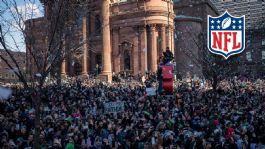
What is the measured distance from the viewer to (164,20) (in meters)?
53.3

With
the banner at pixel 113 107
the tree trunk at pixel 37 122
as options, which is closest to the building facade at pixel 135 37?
the banner at pixel 113 107

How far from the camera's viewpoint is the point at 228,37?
12.0m

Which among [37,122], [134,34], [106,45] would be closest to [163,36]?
[134,34]

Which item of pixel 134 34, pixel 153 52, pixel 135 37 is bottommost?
pixel 153 52

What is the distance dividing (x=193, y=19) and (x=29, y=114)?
5040 cm

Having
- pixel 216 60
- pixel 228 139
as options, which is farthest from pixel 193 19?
pixel 228 139

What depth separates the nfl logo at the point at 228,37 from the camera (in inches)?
464

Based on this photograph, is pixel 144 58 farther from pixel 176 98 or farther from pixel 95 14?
pixel 176 98

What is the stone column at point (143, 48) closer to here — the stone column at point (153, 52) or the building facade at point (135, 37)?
the building facade at point (135, 37)

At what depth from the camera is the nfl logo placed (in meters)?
11.8

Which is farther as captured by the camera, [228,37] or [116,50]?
[116,50]

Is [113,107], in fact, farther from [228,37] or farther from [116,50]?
[116,50]

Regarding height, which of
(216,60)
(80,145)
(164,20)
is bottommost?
(80,145)

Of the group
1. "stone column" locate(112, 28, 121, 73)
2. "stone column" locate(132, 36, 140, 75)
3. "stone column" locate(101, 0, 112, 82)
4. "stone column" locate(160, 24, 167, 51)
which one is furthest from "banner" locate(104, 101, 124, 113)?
"stone column" locate(112, 28, 121, 73)
